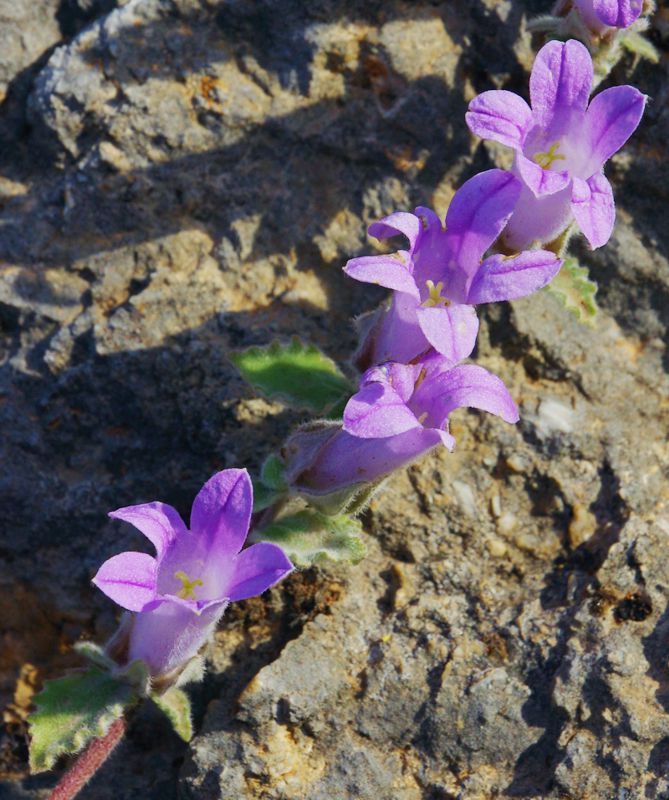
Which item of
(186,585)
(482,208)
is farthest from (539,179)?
(186,585)

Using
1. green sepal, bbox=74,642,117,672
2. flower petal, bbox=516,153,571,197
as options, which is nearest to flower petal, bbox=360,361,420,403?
flower petal, bbox=516,153,571,197

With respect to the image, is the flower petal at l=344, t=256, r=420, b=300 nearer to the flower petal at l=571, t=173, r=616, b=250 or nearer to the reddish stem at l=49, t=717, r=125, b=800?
the flower petal at l=571, t=173, r=616, b=250

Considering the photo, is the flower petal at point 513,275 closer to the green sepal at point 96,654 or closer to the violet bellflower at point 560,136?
the violet bellflower at point 560,136

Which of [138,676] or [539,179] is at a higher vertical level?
[539,179]

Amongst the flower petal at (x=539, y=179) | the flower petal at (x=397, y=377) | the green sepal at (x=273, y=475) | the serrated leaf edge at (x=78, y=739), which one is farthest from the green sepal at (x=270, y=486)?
the flower petal at (x=539, y=179)

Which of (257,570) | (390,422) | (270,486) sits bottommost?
(270,486)

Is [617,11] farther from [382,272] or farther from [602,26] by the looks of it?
[382,272]
